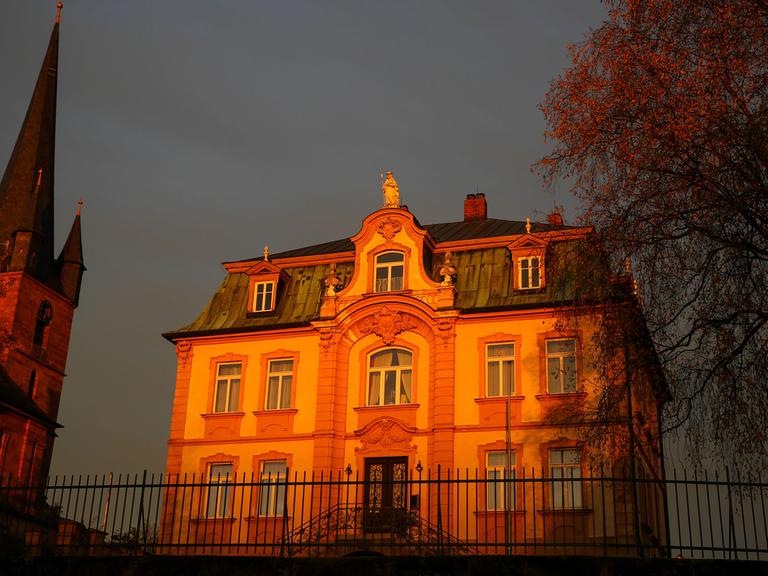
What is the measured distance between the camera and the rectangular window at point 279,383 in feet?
115

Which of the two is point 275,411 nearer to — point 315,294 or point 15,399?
point 315,294

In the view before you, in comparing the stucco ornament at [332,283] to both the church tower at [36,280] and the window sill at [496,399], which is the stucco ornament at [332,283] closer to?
the window sill at [496,399]

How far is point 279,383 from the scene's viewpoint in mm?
35375

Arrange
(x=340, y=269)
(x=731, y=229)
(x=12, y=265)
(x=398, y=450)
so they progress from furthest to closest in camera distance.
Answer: (x=12, y=265) → (x=340, y=269) → (x=398, y=450) → (x=731, y=229)

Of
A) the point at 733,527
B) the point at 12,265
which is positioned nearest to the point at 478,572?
the point at 733,527

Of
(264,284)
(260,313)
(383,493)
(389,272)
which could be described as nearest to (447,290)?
(389,272)

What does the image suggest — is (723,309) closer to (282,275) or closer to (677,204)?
(677,204)

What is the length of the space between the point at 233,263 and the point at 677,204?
25.8 meters

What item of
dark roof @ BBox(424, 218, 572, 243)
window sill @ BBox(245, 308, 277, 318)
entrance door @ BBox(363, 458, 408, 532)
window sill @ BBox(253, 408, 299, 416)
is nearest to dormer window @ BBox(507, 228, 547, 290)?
dark roof @ BBox(424, 218, 572, 243)

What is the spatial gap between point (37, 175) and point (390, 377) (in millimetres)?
38223

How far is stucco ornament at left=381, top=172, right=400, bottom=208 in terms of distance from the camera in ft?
122

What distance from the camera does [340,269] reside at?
37.3 meters

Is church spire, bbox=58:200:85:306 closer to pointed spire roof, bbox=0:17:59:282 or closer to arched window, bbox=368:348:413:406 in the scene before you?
pointed spire roof, bbox=0:17:59:282

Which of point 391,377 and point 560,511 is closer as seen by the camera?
point 560,511
